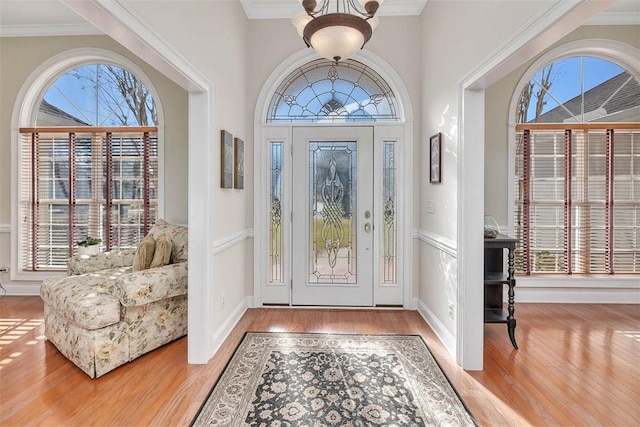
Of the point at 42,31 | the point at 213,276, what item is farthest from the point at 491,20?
the point at 42,31

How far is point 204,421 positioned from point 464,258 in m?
2.12

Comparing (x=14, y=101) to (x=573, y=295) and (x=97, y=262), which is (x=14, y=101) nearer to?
(x=97, y=262)

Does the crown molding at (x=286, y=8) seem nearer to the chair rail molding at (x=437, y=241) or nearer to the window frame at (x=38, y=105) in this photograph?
the window frame at (x=38, y=105)

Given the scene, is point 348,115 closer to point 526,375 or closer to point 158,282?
point 158,282

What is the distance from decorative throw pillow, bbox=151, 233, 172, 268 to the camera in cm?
294

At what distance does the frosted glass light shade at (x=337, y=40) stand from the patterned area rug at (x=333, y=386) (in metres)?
2.25

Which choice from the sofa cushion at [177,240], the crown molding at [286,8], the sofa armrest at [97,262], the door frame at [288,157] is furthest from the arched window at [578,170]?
the sofa armrest at [97,262]

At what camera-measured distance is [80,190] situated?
13.8 ft

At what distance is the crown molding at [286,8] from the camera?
142 inches

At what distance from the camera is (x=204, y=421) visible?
73.9 inches

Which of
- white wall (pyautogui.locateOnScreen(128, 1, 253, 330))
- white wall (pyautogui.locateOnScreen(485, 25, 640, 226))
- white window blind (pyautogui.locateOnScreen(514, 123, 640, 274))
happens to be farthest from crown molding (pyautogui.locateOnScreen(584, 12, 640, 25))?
white wall (pyautogui.locateOnScreen(128, 1, 253, 330))

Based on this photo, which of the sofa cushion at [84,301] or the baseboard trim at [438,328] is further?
the baseboard trim at [438,328]

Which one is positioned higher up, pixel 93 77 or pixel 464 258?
pixel 93 77

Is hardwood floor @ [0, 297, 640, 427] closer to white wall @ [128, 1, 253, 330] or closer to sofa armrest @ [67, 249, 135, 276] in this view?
white wall @ [128, 1, 253, 330]
